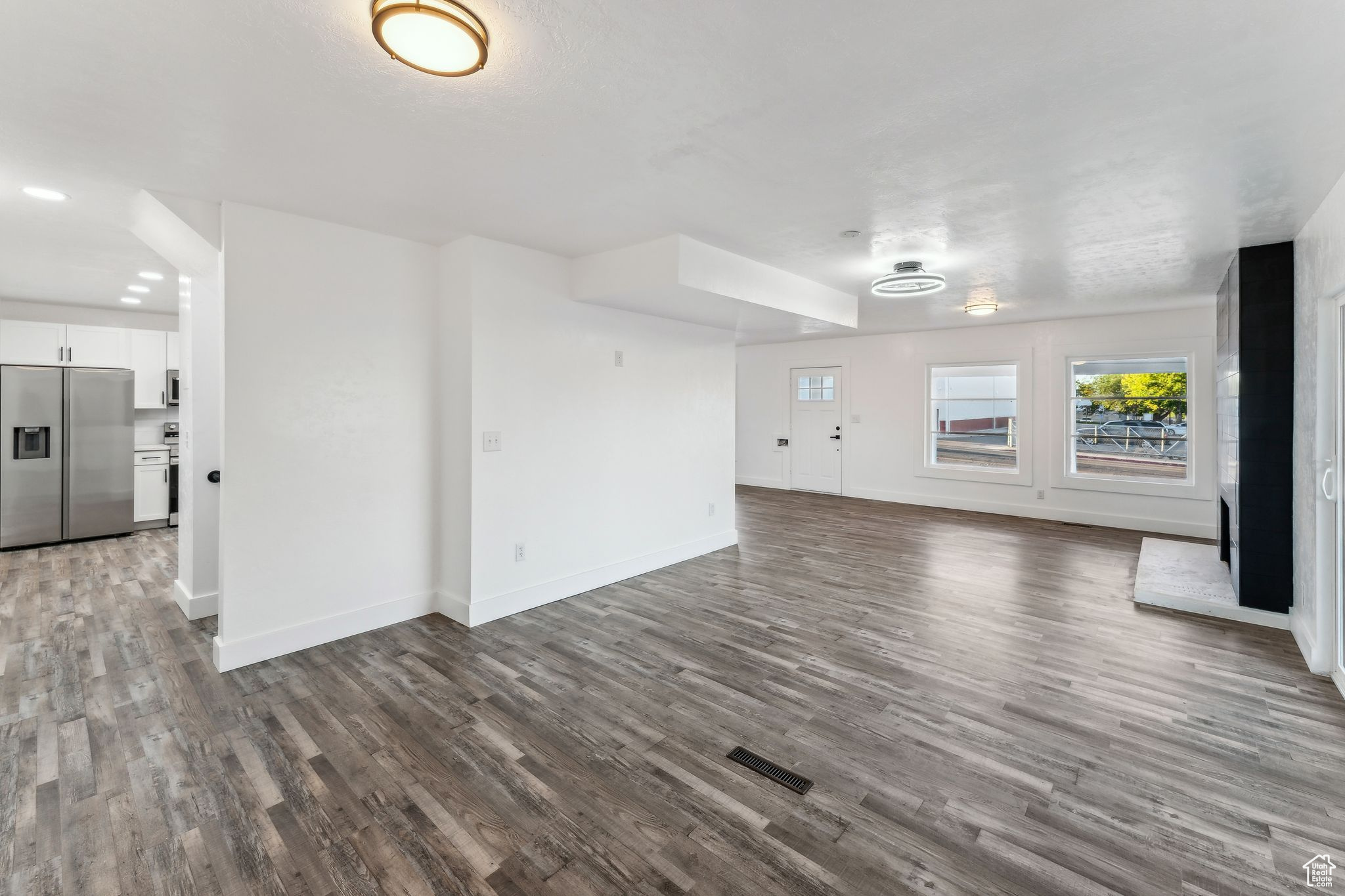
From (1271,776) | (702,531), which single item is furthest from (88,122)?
(1271,776)

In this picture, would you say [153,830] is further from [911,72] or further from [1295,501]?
[1295,501]

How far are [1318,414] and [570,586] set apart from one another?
471cm

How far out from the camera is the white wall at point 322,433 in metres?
3.18

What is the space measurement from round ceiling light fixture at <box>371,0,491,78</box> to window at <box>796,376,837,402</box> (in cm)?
808

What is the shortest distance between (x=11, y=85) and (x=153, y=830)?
2.62m

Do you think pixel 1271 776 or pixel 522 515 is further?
pixel 522 515

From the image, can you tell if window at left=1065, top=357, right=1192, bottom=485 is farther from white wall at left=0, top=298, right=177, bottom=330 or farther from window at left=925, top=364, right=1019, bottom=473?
white wall at left=0, top=298, right=177, bottom=330

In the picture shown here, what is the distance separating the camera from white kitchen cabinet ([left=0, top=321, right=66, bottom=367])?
5.61 metres

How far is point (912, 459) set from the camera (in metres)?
8.38

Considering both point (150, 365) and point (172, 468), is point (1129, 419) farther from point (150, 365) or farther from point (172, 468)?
point (150, 365)

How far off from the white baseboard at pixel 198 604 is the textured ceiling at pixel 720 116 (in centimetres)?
253

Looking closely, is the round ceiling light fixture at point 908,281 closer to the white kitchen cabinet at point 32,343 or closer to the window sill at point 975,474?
the window sill at point 975,474

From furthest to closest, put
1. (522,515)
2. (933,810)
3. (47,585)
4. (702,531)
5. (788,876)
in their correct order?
1. (702,531)
2. (47,585)
3. (522,515)
4. (933,810)
5. (788,876)

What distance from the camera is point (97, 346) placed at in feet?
20.1
